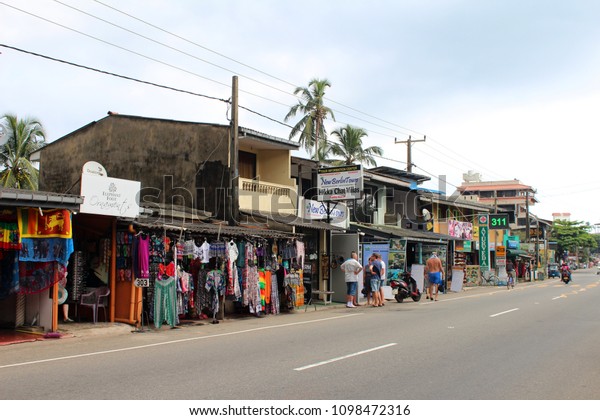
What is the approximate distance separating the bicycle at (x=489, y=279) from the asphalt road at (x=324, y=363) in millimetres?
25757

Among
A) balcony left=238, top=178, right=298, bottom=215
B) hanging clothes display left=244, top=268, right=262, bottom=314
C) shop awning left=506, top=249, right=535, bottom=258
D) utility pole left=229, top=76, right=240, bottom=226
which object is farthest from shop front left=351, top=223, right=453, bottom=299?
shop awning left=506, top=249, right=535, bottom=258

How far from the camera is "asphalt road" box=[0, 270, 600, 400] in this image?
6699 millimetres

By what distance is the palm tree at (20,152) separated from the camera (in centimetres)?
2942

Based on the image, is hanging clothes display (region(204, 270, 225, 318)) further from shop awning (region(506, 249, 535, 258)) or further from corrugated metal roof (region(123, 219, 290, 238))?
shop awning (region(506, 249, 535, 258))

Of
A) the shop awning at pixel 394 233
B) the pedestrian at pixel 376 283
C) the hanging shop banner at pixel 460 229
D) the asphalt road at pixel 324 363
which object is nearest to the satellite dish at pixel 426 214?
the shop awning at pixel 394 233

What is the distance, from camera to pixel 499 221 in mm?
43500

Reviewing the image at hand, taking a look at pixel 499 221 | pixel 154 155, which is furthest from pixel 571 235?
pixel 154 155

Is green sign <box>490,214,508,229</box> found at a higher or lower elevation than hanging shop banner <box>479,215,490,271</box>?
higher

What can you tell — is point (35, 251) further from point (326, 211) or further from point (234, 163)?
point (326, 211)

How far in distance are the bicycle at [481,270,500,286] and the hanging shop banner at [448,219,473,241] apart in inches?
121

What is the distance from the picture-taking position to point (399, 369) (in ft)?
26.3

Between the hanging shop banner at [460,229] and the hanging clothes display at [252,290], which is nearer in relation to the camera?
the hanging clothes display at [252,290]

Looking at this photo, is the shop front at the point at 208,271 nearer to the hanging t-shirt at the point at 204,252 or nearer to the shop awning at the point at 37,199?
the hanging t-shirt at the point at 204,252

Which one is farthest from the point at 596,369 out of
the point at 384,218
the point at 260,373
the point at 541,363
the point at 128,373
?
the point at 384,218
